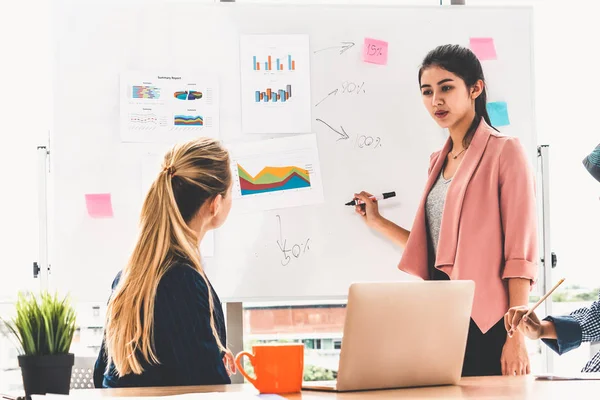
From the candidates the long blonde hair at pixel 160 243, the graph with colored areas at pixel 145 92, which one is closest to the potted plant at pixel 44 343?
the long blonde hair at pixel 160 243

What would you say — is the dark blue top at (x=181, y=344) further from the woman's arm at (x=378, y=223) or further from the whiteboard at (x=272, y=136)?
the woman's arm at (x=378, y=223)

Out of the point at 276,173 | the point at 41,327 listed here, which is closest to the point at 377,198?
the point at 276,173

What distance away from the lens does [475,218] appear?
2.39 meters

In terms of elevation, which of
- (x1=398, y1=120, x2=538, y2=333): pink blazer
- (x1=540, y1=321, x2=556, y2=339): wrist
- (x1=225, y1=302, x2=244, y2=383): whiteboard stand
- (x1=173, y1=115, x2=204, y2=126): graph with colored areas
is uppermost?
(x1=173, y1=115, x2=204, y2=126): graph with colored areas

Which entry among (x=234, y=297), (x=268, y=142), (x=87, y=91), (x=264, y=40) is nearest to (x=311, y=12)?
(x=264, y=40)

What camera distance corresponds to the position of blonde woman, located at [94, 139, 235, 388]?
1.44 m

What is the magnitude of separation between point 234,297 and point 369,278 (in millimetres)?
472

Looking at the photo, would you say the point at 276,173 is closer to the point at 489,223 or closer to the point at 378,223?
the point at 378,223

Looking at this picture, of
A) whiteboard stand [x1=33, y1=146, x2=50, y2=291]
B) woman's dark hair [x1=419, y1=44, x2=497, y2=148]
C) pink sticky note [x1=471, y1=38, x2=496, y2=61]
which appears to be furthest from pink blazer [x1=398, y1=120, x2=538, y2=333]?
whiteboard stand [x1=33, y1=146, x2=50, y2=291]

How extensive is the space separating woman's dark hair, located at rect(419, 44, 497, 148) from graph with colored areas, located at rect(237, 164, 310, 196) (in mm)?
557

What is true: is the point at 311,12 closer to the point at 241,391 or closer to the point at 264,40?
the point at 264,40

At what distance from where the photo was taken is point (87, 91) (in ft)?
8.54

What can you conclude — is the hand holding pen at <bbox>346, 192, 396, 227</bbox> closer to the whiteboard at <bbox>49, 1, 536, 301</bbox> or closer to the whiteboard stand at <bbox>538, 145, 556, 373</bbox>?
the whiteboard at <bbox>49, 1, 536, 301</bbox>

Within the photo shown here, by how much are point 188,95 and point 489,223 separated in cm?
110
